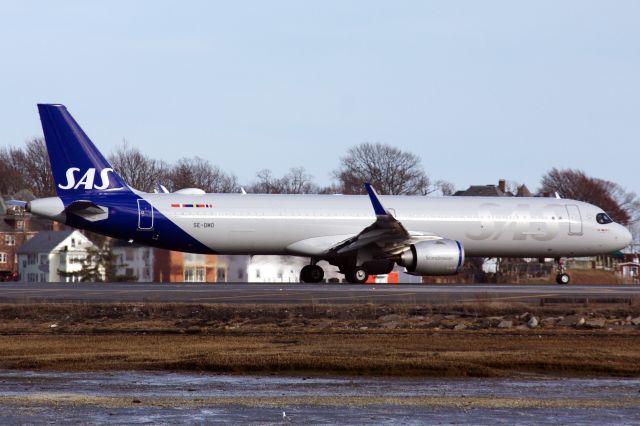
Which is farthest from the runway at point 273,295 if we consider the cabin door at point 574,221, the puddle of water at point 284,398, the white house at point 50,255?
the white house at point 50,255

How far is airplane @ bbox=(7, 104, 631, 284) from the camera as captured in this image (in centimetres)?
4228

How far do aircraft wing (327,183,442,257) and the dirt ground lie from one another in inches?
516

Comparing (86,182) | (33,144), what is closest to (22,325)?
(86,182)

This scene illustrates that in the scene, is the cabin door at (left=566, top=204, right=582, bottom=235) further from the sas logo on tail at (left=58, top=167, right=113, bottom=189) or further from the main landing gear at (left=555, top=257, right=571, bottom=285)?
the sas logo on tail at (left=58, top=167, right=113, bottom=189)

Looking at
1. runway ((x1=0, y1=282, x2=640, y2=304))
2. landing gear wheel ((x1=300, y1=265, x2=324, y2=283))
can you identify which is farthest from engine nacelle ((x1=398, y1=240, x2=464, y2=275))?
landing gear wheel ((x1=300, y1=265, x2=324, y2=283))

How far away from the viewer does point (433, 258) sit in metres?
40.9

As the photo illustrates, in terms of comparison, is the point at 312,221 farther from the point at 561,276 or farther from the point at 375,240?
the point at 561,276

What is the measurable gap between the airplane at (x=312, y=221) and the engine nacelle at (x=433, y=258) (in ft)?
0.12

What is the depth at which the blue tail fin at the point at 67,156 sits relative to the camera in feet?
139

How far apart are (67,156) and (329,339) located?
23.4 m

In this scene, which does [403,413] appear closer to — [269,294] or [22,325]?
[22,325]

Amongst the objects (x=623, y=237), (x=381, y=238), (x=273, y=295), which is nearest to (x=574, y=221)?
(x=623, y=237)

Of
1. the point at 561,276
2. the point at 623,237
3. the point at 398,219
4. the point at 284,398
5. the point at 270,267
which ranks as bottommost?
the point at 284,398

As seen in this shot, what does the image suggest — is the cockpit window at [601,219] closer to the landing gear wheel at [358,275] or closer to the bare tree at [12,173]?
the landing gear wheel at [358,275]
